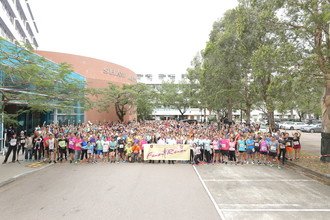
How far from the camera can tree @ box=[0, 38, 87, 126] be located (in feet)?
39.8

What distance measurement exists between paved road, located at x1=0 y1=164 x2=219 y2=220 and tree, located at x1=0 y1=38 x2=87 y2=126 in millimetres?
3508

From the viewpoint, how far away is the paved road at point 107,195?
8.28 metres

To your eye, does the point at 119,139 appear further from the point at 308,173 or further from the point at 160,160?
the point at 308,173

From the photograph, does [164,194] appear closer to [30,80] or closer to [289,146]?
[30,80]

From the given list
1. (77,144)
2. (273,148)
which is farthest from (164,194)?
(273,148)

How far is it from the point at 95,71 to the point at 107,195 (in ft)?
128

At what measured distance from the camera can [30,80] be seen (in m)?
12.5

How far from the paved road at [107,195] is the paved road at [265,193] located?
2.10 ft

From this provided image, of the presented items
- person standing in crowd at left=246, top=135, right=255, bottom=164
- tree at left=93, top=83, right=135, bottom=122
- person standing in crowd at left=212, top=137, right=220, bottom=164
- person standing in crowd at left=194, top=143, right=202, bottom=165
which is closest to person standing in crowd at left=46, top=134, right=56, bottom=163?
person standing in crowd at left=194, top=143, right=202, bottom=165

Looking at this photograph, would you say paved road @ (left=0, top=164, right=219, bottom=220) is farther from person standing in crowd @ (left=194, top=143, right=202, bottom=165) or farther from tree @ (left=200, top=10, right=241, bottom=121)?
tree @ (left=200, top=10, right=241, bottom=121)

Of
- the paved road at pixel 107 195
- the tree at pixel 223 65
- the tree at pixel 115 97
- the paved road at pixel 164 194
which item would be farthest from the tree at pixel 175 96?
the paved road at pixel 107 195

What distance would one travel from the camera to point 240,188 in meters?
11.3

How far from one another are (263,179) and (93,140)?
9884 millimetres

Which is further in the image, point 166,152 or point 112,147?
point 112,147
